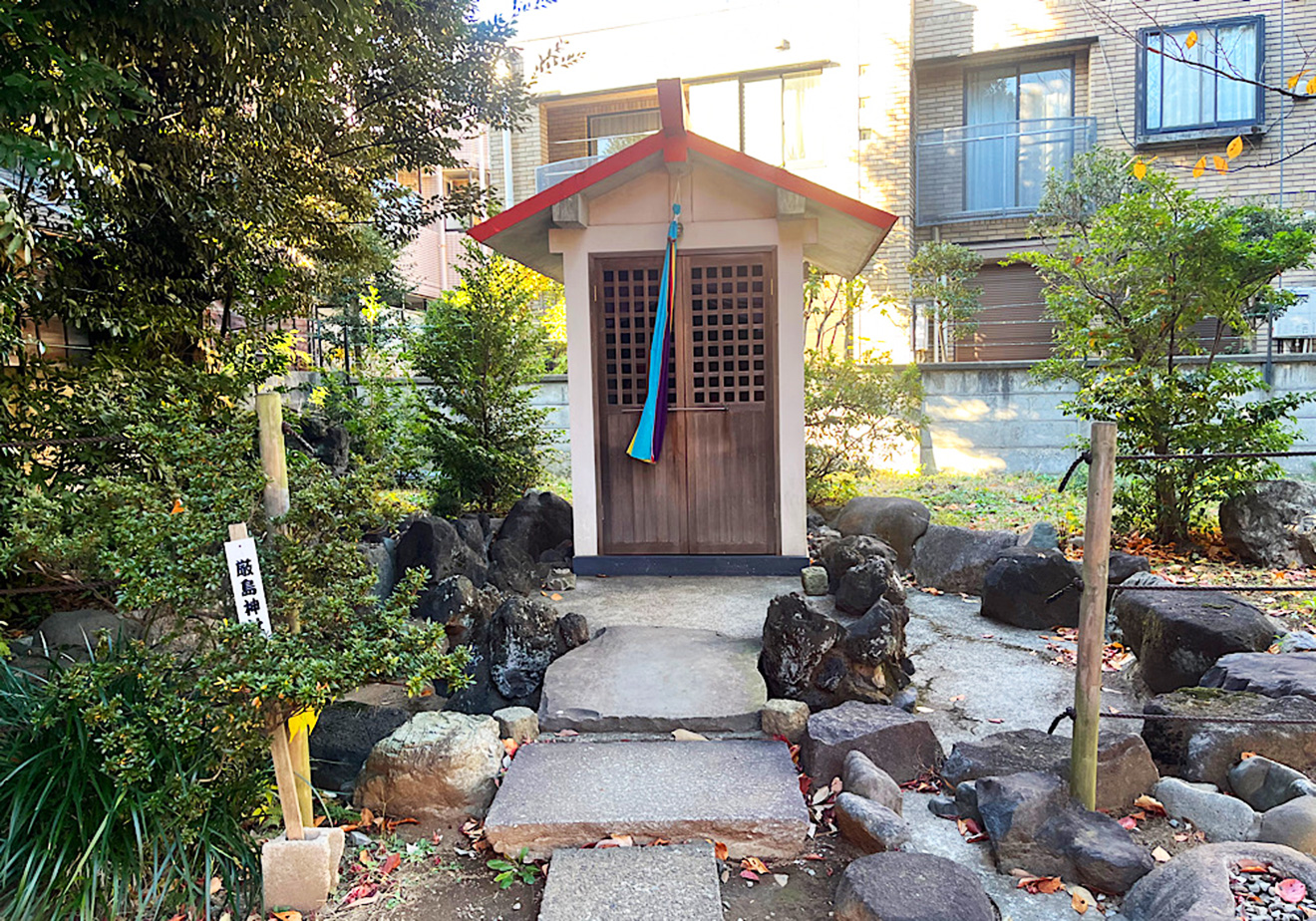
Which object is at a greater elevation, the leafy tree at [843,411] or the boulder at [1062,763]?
the leafy tree at [843,411]

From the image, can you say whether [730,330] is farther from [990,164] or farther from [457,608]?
[990,164]

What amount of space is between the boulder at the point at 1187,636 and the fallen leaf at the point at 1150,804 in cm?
131

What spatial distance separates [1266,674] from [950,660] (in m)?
1.80

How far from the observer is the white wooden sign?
10.4ft

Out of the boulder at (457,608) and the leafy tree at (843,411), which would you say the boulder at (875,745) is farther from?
the leafy tree at (843,411)

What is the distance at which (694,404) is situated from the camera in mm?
7043

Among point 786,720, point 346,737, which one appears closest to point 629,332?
point 786,720

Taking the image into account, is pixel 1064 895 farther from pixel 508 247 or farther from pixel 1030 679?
pixel 508 247

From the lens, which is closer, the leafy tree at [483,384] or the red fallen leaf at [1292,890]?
the red fallen leaf at [1292,890]

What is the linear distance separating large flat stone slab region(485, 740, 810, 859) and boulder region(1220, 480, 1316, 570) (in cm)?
540

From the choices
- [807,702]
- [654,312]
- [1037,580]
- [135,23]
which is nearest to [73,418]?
[135,23]

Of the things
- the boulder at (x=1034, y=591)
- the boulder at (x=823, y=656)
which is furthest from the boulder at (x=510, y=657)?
the boulder at (x=1034, y=591)

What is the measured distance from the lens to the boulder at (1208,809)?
3490 millimetres

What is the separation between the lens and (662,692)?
4.75m
